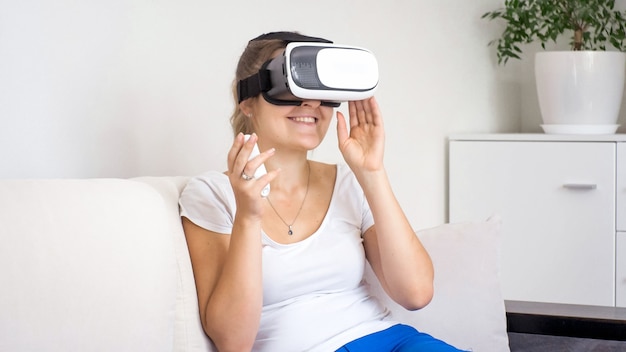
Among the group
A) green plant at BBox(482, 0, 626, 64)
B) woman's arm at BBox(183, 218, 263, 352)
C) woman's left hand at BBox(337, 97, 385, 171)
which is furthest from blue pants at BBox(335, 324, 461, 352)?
green plant at BBox(482, 0, 626, 64)

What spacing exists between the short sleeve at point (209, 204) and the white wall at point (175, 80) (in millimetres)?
260

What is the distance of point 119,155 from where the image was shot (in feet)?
5.89

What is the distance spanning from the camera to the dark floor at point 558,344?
1712 millimetres

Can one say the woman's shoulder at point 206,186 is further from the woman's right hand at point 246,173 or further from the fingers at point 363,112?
the fingers at point 363,112

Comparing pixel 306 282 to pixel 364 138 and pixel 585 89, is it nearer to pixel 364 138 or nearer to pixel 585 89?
pixel 364 138

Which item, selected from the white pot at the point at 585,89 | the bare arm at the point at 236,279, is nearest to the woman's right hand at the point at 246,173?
the bare arm at the point at 236,279

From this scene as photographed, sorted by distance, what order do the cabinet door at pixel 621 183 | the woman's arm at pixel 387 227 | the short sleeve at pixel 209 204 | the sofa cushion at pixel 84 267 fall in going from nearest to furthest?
the sofa cushion at pixel 84 267
the short sleeve at pixel 209 204
the woman's arm at pixel 387 227
the cabinet door at pixel 621 183

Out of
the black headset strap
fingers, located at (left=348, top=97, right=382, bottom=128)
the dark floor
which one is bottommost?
the dark floor

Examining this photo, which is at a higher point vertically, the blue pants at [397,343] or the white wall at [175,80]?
the white wall at [175,80]

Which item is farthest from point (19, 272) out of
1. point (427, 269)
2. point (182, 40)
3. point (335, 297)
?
point (182, 40)

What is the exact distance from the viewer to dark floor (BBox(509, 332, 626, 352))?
1.71m

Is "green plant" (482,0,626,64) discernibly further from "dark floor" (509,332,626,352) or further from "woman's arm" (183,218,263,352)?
"woman's arm" (183,218,263,352)

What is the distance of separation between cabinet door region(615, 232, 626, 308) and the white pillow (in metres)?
1.31

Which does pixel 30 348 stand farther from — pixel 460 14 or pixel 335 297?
pixel 460 14
